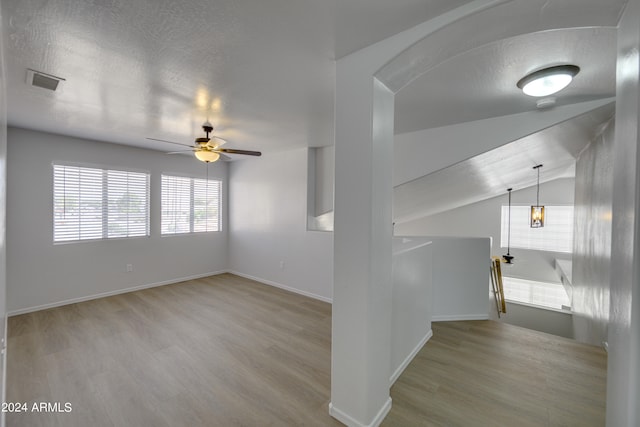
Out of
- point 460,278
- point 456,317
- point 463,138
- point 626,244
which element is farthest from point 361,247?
point 456,317

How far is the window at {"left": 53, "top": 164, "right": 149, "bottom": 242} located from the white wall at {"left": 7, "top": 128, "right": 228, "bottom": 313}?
10 cm

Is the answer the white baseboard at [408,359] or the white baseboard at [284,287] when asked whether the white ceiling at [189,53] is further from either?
the white baseboard at [284,287]

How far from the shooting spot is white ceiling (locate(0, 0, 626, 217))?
1.31 meters

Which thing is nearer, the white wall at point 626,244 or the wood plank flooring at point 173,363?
the white wall at point 626,244

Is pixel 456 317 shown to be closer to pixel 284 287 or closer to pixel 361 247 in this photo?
pixel 361 247

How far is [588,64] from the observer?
5.49 feet

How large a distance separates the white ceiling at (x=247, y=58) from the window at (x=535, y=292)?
245 inches

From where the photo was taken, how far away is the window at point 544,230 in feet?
22.2

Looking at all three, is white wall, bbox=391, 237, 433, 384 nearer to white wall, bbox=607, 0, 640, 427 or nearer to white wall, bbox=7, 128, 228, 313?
white wall, bbox=607, 0, 640, 427

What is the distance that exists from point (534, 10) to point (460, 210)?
24.4ft

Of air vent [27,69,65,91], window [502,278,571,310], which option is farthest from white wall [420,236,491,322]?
air vent [27,69,65,91]

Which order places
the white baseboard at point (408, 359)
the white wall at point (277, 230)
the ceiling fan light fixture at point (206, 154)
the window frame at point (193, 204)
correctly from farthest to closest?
1. the window frame at point (193, 204)
2. the white wall at point (277, 230)
3. the ceiling fan light fixture at point (206, 154)
4. the white baseboard at point (408, 359)

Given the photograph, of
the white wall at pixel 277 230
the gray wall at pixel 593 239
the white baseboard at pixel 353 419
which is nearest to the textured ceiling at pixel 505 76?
the gray wall at pixel 593 239

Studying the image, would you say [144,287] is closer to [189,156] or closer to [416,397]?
[189,156]
